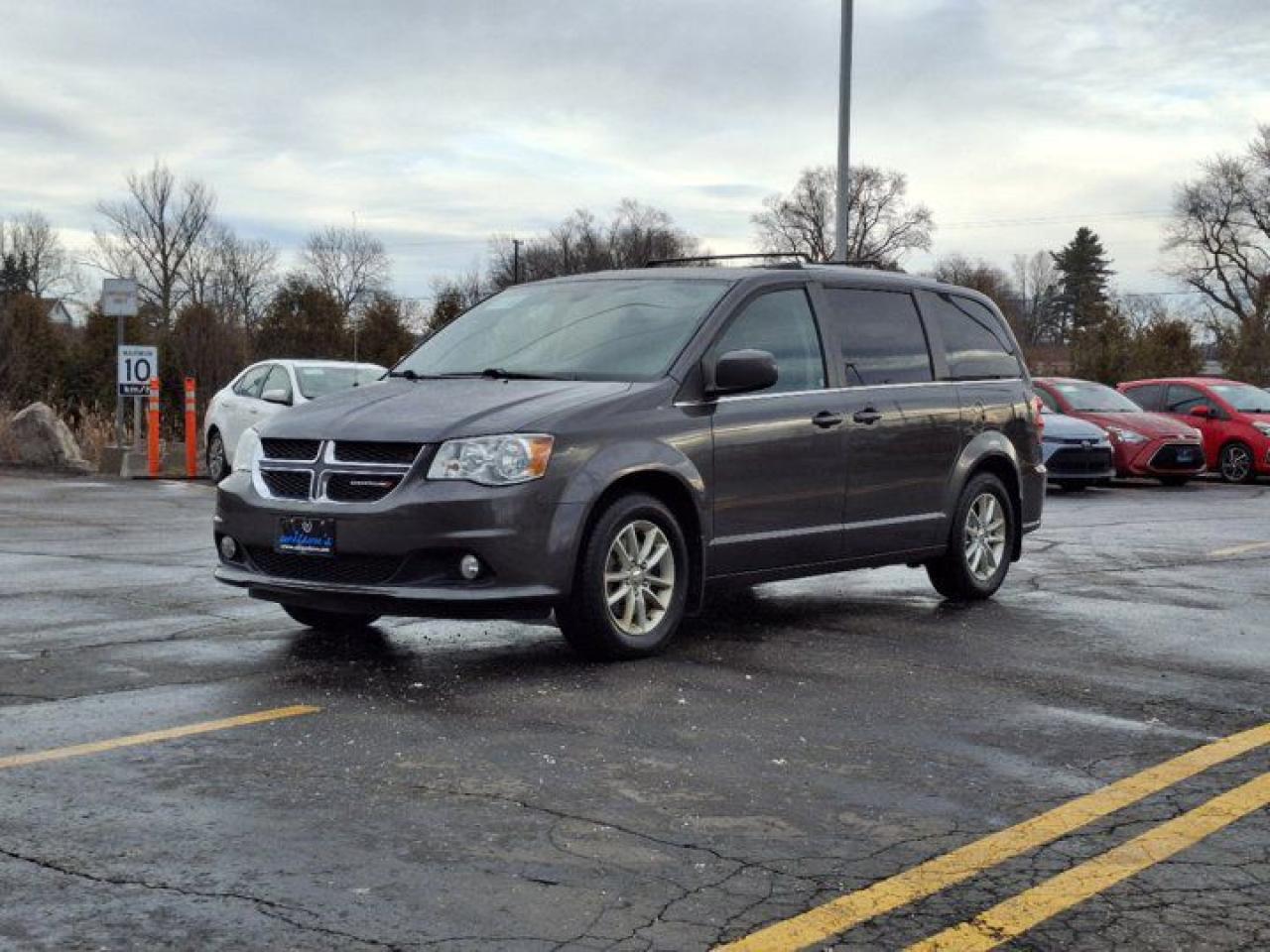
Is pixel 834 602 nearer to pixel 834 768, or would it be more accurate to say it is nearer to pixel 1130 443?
pixel 834 768

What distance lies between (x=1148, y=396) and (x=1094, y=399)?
6.74ft

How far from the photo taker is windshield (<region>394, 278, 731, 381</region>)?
304 inches

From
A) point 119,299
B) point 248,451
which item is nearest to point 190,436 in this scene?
point 119,299

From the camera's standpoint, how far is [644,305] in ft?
26.6

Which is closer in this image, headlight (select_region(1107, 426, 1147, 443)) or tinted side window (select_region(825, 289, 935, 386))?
tinted side window (select_region(825, 289, 935, 386))

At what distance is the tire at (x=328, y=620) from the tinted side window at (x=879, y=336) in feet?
9.13

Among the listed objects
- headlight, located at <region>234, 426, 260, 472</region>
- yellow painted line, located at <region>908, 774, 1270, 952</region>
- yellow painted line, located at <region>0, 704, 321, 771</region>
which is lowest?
yellow painted line, located at <region>908, 774, 1270, 952</region>

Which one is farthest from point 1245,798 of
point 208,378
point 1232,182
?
point 1232,182

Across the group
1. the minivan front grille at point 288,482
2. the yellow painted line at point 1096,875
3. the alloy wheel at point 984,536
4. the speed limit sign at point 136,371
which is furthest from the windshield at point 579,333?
the speed limit sign at point 136,371

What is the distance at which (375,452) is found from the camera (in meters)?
6.95

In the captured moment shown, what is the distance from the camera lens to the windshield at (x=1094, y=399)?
76.8 feet

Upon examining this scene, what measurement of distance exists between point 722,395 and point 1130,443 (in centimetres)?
1639

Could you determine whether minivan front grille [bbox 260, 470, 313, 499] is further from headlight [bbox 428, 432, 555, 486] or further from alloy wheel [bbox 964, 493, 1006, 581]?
alloy wheel [bbox 964, 493, 1006, 581]

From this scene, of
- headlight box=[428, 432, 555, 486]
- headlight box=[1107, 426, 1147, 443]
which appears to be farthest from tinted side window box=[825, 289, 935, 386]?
headlight box=[1107, 426, 1147, 443]
